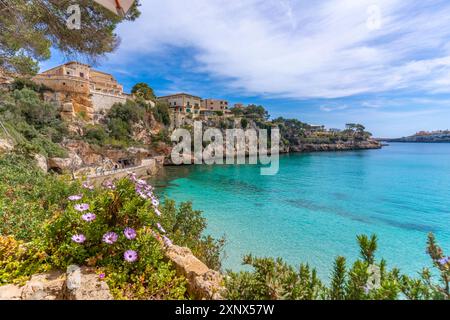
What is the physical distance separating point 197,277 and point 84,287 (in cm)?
Result: 89

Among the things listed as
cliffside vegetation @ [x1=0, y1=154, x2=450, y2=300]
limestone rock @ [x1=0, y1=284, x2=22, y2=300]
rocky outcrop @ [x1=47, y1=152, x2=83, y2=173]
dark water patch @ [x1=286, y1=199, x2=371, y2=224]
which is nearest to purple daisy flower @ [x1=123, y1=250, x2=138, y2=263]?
cliffside vegetation @ [x1=0, y1=154, x2=450, y2=300]

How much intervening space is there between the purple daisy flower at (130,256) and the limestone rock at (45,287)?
52 centimetres

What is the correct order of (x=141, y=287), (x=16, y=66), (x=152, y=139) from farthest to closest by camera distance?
(x=152, y=139), (x=16, y=66), (x=141, y=287)

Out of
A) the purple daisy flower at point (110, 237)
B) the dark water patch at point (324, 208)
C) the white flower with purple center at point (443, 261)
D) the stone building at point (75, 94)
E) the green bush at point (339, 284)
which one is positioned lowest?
the dark water patch at point (324, 208)

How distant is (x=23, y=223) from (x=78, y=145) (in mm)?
22371

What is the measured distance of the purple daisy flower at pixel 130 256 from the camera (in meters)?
1.89

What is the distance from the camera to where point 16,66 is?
22.5ft

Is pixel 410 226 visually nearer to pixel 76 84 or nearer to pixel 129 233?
pixel 129 233

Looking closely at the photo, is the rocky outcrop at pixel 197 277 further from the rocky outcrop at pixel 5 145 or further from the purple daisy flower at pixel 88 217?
the rocky outcrop at pixel 5 145

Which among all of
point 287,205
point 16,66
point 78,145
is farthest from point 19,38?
point 78,145

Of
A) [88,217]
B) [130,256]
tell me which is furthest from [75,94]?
[130,256]

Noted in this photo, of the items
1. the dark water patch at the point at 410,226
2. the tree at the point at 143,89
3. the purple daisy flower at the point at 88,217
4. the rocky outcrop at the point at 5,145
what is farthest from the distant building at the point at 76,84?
the dark water patch at the point at 410,226

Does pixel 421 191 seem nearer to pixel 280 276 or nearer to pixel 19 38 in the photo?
pixel 280 276

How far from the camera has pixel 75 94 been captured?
28359 millimetres
